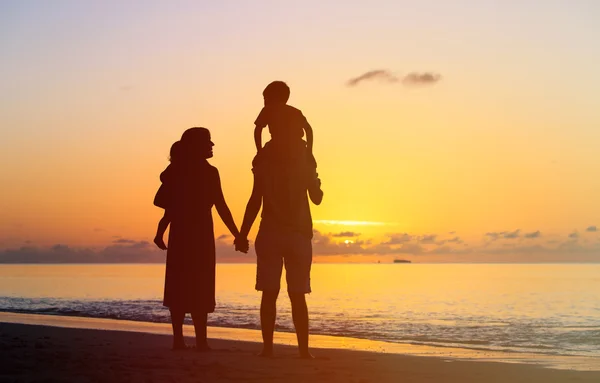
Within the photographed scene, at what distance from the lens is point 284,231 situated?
7371 millimetres

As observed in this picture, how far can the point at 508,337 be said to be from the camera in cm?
1645

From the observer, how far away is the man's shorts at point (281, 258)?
737cm

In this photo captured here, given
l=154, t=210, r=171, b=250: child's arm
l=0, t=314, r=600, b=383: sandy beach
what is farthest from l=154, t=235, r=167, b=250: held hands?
l=0, t=314, r=600, b=383: sandy beach

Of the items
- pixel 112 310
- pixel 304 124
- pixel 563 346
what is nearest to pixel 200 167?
pixel 304 124

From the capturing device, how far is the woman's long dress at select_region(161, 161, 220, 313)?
861 centimetres

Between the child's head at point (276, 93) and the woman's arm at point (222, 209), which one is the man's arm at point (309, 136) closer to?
the child's head at point (276, 93)

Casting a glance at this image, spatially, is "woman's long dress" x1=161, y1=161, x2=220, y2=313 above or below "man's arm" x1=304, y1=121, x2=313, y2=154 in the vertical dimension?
below

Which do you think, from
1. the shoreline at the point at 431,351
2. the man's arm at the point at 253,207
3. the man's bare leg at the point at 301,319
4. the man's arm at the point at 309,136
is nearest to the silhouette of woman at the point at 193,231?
the man's arm at the point at 253,207

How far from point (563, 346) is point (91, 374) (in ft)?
36.5

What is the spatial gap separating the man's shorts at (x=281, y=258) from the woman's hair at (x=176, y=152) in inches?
77.6

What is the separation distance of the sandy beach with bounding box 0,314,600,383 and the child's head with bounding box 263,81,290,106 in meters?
2.55

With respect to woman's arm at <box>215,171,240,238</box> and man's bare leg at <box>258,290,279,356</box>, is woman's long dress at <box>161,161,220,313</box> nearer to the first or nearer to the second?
woman's arm at <box>215,171,240,238</box>

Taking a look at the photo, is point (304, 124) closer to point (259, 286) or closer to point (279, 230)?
point (279, 230)

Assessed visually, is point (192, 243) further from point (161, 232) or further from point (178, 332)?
point (178, 332)
